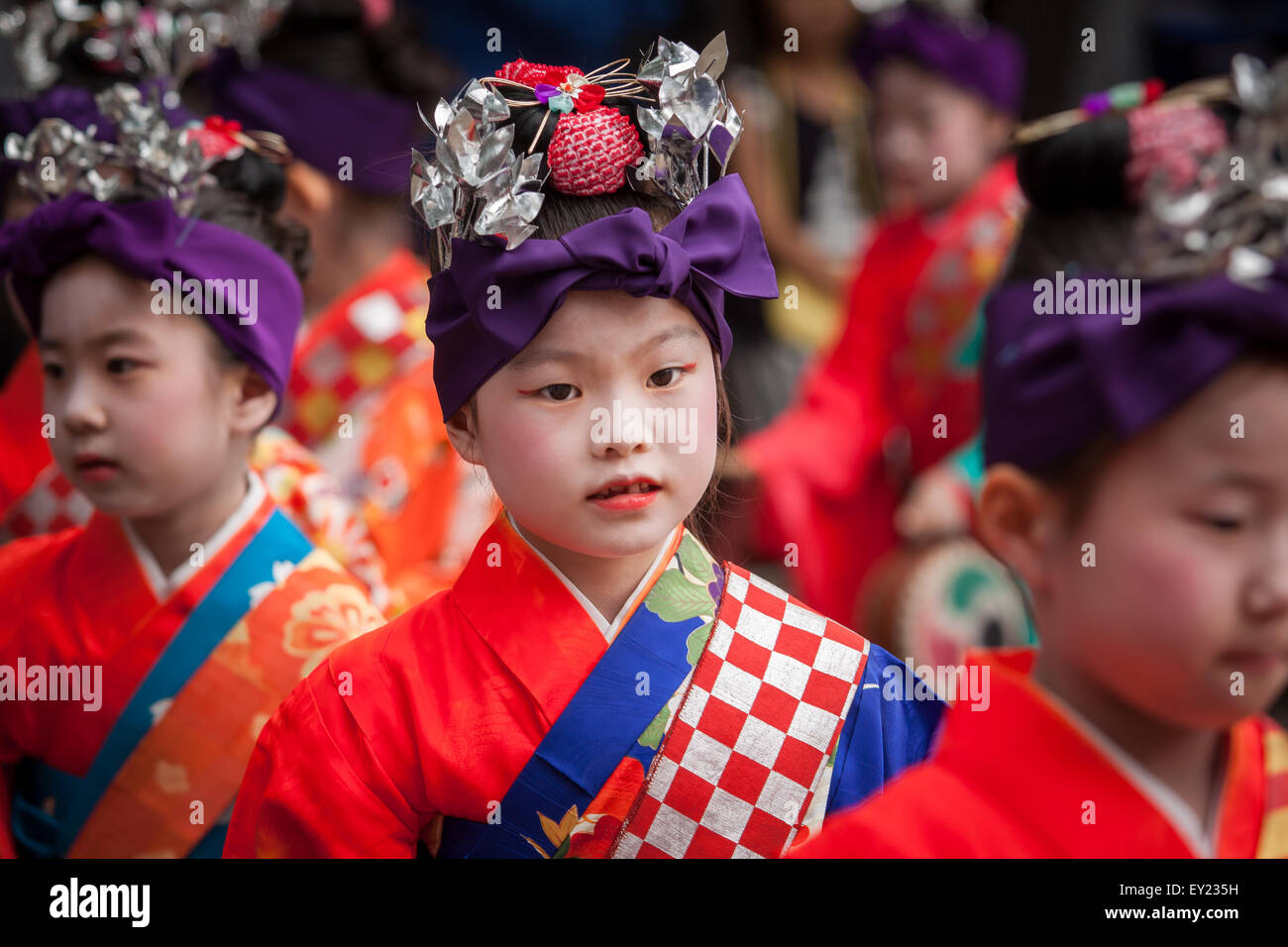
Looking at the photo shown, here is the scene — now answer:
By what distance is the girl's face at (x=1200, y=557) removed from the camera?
1174mm

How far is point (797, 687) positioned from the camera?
1.58 m

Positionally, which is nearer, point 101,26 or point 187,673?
point 187,673

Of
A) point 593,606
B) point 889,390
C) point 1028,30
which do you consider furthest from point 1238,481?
point 1028,30

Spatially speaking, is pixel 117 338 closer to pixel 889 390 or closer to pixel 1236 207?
pixel 1236 207

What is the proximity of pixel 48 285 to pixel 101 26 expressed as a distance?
0.96m

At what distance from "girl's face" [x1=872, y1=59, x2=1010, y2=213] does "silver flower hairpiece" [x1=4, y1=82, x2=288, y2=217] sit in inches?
103

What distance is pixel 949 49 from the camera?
406 cm

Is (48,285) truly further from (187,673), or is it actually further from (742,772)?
(742,772)

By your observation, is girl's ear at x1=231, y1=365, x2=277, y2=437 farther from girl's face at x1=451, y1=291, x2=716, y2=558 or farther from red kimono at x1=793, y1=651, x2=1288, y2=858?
red kimono at x1=793, y1=651, x2=1288, y2=858

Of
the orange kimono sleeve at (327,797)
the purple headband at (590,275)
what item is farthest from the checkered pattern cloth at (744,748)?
the purple headband at (590,275)

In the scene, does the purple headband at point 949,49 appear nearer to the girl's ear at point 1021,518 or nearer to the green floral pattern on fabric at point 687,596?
the green floral pattern on fabric at point 687,596

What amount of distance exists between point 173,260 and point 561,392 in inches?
26.2

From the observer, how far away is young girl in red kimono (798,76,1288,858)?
1.18 m
